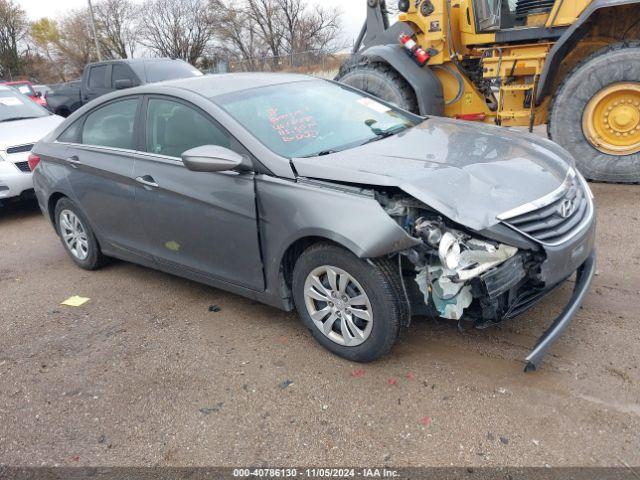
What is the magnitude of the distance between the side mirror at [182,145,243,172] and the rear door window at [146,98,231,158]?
0.17 metres

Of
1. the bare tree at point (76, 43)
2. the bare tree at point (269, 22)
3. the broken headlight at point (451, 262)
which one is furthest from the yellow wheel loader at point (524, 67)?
the bare tree at point (76, 43)

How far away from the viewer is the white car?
258 inches

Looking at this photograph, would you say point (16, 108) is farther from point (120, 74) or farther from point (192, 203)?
point (192, 203)

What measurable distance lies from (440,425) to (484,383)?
1.36 ft

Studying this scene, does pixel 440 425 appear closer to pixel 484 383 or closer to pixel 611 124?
pixel 484 383

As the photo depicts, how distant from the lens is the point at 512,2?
21.3 feet

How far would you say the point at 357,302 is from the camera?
2924 millimetres

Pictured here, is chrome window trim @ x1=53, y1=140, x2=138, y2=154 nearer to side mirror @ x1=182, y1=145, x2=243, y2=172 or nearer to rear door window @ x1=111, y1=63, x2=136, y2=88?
side mirror @ x1=182, y1=145, x2=243, y2=172

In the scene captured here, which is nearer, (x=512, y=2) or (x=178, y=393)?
(x=178, y=393)

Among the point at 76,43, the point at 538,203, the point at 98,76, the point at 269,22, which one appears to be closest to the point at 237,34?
the point at 269,22

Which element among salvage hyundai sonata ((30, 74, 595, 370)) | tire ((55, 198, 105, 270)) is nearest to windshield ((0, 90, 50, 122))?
tire ((55, 198, 105, 270))

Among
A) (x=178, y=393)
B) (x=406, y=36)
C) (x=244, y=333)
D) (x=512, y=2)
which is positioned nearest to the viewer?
(x=178, y=393)

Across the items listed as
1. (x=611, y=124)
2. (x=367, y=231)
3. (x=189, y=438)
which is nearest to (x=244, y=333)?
(x=189, y=438)

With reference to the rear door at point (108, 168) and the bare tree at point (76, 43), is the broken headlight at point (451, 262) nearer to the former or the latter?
the rear door at point (108, 168)
